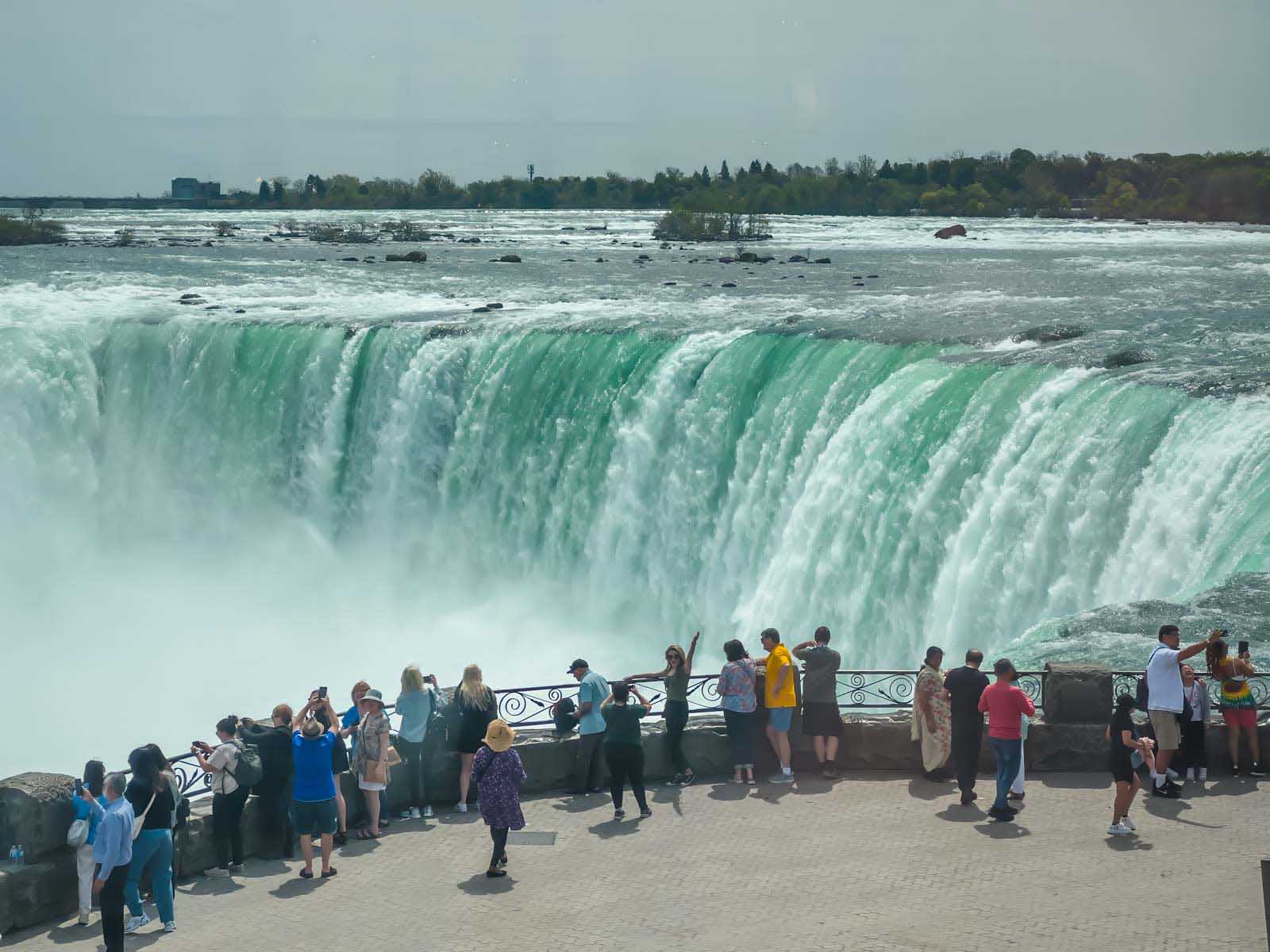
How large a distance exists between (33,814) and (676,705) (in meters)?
4.57

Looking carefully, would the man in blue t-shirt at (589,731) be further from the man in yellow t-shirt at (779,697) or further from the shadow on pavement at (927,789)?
the shadow on pavement at (927,789)

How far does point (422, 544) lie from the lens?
88.4 ft

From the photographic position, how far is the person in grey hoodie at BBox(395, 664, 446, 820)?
37.8ft

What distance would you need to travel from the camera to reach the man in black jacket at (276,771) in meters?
10.8

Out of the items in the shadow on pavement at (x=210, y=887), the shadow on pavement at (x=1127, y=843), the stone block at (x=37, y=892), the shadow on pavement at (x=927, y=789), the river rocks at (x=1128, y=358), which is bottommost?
the shadow on pavement at (x=210, y=887)

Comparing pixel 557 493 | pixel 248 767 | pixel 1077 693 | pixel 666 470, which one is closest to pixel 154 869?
pixel 248 767

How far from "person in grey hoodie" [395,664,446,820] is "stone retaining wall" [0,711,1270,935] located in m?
0.12

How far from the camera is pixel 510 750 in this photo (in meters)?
10.5

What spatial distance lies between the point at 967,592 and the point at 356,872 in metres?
10.1

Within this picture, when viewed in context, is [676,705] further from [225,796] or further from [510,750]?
[225,796]

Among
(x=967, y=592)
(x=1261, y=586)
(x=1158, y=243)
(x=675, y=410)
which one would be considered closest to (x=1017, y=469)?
(x=967, y=592)

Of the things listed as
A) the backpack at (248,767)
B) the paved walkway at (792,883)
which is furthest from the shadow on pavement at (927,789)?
the backpack at (248,767)

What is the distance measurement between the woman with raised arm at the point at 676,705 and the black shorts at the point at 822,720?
928 millimetres

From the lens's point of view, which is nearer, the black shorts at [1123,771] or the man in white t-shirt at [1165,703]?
the black shorts at [1123,771]
